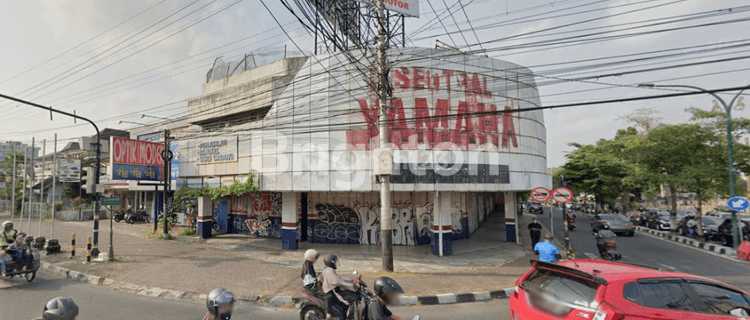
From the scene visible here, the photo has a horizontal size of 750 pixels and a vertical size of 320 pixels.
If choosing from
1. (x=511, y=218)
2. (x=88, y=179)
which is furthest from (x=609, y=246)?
(x=88, y=179)

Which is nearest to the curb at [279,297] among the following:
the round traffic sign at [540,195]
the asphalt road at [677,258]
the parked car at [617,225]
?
the round traffic sign at [540,195]

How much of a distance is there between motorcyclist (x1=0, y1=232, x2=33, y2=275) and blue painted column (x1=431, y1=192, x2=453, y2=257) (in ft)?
39.3

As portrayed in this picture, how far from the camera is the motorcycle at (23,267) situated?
8.93m

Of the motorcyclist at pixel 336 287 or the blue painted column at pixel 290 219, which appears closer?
the motorcyclist at pixel 336 287

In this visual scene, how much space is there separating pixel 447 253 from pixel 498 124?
5324mm

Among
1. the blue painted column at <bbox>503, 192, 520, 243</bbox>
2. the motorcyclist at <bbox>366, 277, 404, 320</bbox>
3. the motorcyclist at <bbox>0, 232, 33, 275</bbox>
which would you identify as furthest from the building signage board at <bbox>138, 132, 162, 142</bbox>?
the motorcyclist at <bbox>366, 277, 404, 320</bbox>

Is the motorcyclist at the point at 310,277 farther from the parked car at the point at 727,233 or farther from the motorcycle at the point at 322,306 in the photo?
the parked car at the point at 727,233

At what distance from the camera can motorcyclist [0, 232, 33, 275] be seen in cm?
893

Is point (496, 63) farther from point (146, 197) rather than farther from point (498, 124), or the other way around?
point (146, 197)

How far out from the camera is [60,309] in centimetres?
272

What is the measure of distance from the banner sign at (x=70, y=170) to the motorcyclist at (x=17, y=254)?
82.5 ft

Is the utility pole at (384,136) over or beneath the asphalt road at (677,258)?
over

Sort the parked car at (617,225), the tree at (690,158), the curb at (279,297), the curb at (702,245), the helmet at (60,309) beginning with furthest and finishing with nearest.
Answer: the parked car at (617,225), the tree at (690,158), the curb at (702,245), the curb at (279,297), the helmet at (60,309)

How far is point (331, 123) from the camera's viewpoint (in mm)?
12703
